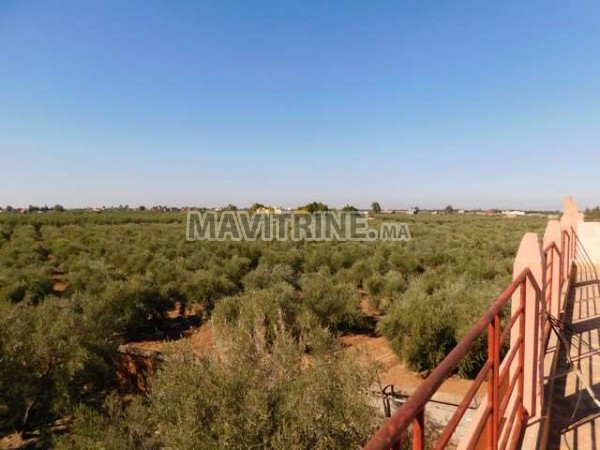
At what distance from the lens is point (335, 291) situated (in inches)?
483

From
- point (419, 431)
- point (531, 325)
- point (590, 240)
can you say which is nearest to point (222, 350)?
point (531, 325)

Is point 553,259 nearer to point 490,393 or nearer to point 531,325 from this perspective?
point 531,325

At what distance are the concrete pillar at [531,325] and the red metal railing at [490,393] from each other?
0.02 m

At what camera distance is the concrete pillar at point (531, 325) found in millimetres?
2891

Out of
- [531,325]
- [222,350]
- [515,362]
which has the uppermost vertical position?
[531,325]

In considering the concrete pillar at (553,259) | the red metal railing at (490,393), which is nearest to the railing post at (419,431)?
the red metal railing at (490,393)

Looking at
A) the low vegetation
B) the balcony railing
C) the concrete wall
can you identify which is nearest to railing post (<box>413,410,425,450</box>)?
the balcony railing

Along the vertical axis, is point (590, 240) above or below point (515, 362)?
above

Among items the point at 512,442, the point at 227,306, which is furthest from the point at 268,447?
the point at 227,306

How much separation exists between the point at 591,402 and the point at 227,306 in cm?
882

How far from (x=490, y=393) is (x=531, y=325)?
45.2 inches

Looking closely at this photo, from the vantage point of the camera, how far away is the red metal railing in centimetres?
101

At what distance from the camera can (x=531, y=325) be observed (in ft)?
9.44

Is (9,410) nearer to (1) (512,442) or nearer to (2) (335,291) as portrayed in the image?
(1) (512,442)
